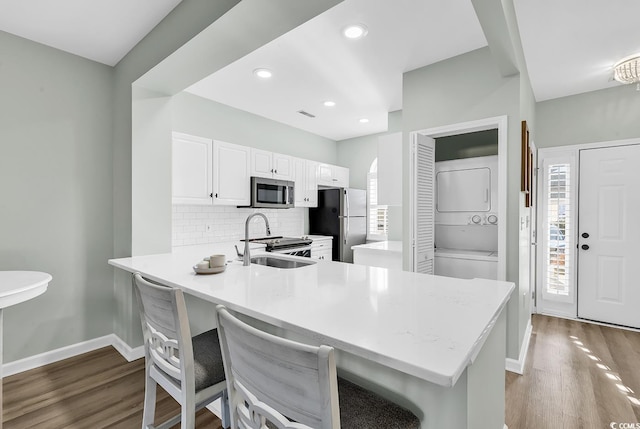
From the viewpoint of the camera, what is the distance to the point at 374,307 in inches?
46.8

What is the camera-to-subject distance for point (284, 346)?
0.73 meters

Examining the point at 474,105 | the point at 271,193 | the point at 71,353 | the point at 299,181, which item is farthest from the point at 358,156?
the point at 71,353

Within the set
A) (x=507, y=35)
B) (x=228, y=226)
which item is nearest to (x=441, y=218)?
(x=507, y=35)

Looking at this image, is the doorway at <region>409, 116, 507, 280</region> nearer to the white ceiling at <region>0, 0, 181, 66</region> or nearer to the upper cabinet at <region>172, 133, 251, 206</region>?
the upper cabinet at <region>172, 133, 251, 206</region>

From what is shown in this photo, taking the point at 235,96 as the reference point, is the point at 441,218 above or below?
below

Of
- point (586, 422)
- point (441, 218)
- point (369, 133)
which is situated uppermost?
point (369, 133)

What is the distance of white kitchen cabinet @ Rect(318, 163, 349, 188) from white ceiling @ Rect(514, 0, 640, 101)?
296cm

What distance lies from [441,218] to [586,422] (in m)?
2.13

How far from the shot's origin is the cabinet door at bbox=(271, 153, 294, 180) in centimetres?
438

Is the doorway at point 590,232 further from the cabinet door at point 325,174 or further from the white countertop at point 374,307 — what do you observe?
the white countertop at point 374,307

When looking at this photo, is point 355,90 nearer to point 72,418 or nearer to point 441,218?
point 441,218

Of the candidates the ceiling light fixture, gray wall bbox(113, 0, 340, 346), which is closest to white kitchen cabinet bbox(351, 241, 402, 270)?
gray wall bbox(113, 0, 340, 346)

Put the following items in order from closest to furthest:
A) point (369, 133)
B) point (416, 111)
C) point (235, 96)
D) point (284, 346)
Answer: point (284, 346) < point (416, 111) < point (235, 96) < point (369, 133)

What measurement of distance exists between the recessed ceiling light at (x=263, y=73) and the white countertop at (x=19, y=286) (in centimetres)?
243
